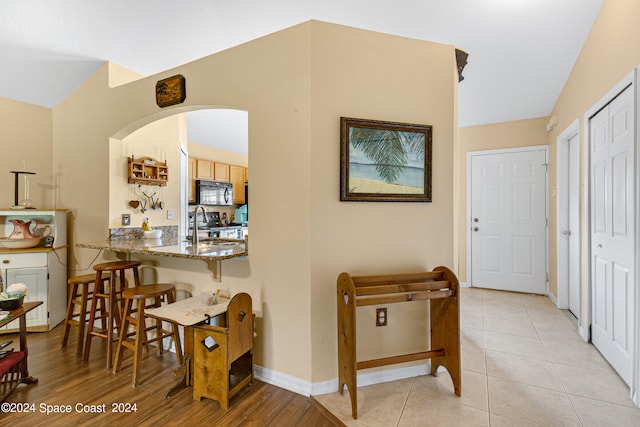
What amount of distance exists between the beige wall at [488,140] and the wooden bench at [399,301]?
93.1 inches

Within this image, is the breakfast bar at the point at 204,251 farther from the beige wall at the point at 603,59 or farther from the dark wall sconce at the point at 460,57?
the beige wall at the point at 603,59

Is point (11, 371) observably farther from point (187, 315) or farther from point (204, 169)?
point (204, 169)

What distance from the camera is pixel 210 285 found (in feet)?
8.09

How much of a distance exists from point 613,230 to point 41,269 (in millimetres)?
5002

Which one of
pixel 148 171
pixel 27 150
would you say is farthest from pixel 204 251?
pixel 27 150

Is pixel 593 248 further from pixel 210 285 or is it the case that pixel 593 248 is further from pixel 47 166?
pixel 47 166

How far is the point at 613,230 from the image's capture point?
2.30 meters

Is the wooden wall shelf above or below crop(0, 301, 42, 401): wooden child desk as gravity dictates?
above

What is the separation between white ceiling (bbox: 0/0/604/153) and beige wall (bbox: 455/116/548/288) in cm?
81

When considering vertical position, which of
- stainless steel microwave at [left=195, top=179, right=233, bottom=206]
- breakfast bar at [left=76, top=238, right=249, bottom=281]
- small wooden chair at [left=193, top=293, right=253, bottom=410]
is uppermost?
stainless steel microwave at [left=195, top=179, right=233, bottom=206]

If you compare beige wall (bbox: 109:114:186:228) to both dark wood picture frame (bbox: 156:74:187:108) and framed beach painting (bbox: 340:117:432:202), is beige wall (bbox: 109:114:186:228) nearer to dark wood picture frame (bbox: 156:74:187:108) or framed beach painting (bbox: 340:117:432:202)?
dark wood picture frame (bbox: 156:74:187:108)

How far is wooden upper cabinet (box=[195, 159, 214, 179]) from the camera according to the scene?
17.0 ft

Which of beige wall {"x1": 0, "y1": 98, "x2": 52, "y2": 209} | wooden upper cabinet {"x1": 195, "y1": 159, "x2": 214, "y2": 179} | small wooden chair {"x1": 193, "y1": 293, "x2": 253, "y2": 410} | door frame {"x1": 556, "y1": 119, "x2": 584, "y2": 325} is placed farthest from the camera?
wooden upper cabinet {"x1": 195, "y1": 159, "x2": 214, "y2": 179}

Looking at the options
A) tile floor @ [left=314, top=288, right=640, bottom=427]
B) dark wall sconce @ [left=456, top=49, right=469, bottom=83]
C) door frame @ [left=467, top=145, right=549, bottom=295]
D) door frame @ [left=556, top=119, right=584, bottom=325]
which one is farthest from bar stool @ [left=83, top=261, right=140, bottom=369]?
door frame @ [left=556, top=119, right=584, bottom=325]
